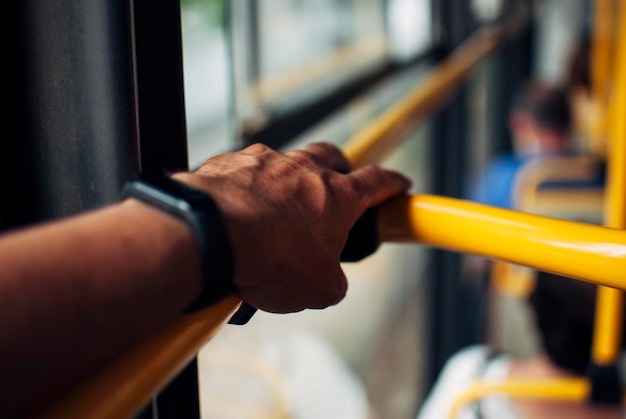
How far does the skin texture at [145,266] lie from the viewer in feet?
0.85

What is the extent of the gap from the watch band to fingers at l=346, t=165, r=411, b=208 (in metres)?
0.14

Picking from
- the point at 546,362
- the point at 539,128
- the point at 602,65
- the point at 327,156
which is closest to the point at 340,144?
the point at 546,362

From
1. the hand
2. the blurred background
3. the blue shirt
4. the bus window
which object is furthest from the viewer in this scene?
the blue shirt

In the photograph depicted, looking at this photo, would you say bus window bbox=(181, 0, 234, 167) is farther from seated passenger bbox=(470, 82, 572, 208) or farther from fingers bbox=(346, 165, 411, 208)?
seated passenger bbox=(470, 82, 572, 208)

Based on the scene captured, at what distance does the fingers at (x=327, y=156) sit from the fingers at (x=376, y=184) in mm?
18

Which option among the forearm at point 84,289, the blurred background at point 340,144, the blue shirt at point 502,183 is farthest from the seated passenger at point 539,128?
the forearm at point 84,289

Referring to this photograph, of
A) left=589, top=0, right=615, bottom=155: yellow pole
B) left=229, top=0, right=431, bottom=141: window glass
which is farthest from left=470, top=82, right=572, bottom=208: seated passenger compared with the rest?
left=589, top=0, right=615, bottom=155: yellow pole

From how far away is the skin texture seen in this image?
0.85ft

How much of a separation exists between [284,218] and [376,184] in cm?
11

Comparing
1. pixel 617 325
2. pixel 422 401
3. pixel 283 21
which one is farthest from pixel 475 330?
pixel 617 325

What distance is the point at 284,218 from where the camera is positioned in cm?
38

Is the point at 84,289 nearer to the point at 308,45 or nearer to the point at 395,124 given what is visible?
the point at 395,124

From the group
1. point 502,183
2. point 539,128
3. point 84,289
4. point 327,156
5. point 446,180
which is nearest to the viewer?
point 84,289

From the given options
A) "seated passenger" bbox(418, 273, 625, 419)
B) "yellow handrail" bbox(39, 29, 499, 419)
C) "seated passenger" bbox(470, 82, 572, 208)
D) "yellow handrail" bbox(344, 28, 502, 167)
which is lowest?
"seated passenger" bbox(418, 273, 625, 419)
